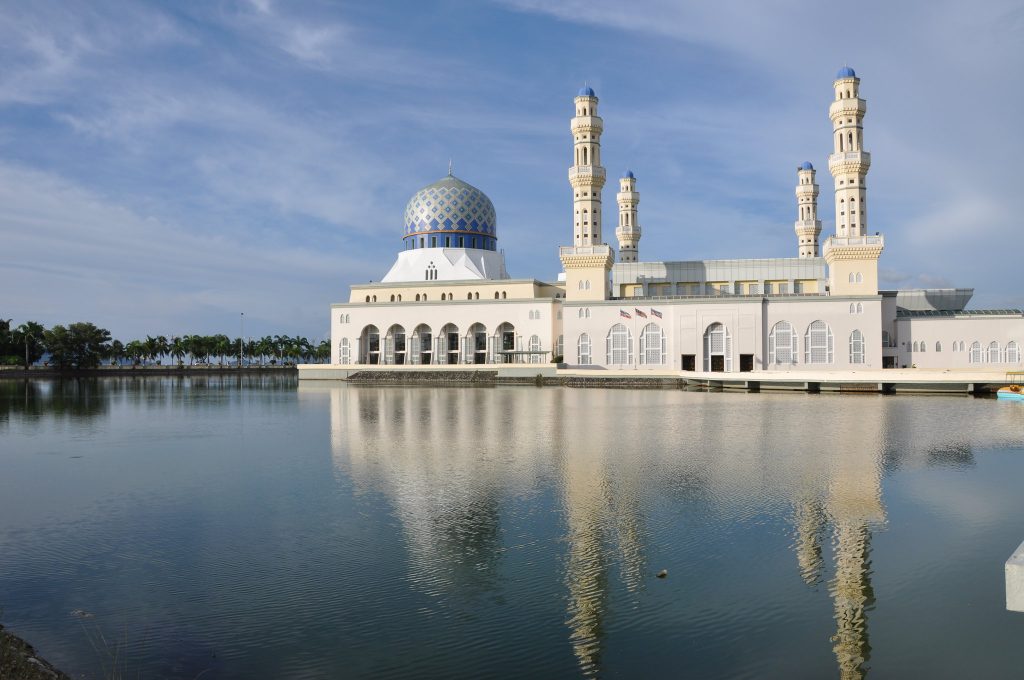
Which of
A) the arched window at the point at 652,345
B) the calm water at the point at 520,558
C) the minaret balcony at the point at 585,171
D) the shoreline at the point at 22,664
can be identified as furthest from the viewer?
the minaret balcony at the point at 585,171

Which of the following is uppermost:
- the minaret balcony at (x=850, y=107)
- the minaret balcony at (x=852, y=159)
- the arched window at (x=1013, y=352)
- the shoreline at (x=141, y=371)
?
the minaret balcony at (x=850, y=107)

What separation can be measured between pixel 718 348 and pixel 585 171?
1638 cm

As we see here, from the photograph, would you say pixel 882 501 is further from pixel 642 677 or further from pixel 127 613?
pixel 127 613

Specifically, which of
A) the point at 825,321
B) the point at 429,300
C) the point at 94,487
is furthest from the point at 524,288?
the point at 94,487

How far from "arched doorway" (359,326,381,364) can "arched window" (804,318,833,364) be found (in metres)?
34.4

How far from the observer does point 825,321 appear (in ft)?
177

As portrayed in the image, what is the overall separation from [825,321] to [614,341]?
14.8 metres

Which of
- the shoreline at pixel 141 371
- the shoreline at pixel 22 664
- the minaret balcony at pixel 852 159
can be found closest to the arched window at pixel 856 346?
the minaret balcony at pixel 852 159

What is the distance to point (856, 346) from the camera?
53.4 m

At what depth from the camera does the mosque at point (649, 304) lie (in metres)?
54.0

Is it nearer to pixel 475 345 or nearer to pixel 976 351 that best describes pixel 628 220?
pixel 475 345

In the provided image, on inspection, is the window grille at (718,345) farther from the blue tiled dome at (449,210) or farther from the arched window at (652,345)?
the blue tiled dome at (449,210)

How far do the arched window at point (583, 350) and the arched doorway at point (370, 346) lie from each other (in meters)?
18.3

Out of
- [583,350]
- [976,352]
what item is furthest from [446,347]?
[976,352]
